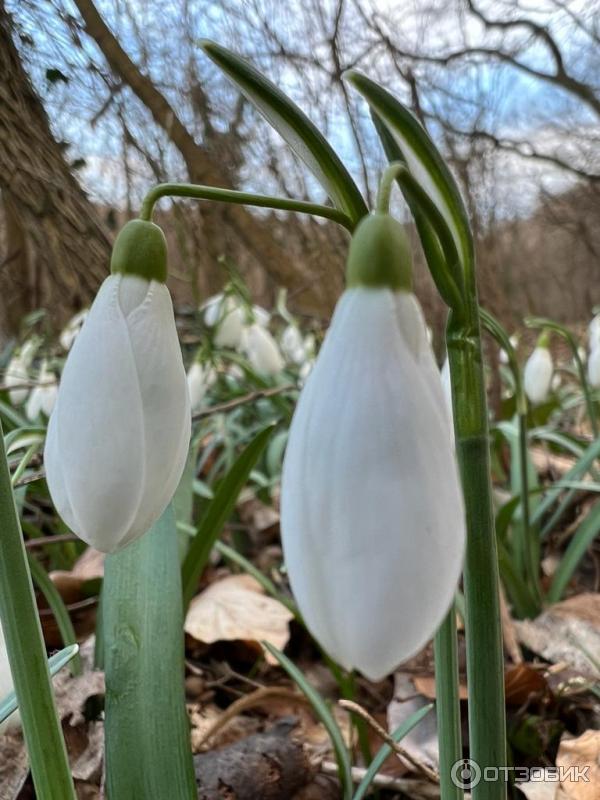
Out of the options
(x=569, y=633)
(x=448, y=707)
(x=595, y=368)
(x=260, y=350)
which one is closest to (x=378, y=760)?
(x=448, y=707)

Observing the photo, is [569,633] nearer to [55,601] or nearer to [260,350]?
[55,601]

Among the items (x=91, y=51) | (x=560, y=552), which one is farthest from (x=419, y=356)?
(x=560, y=552)

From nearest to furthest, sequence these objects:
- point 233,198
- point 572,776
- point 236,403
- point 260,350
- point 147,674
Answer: point 233,198 < point 147,674 < point 572,776 < point 236,403 < point 260,350

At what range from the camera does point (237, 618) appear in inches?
58.1

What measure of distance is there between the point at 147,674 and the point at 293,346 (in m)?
2.98

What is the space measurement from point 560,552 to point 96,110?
1.72 meters

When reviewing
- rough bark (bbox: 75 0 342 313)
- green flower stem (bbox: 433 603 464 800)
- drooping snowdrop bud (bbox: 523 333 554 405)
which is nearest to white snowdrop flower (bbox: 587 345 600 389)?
drooping snowdrop bud (bbox: 523 333 554 405)

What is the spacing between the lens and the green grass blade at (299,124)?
22.5 inches

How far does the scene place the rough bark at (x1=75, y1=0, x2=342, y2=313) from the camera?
226cm

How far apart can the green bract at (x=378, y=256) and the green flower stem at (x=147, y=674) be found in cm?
56

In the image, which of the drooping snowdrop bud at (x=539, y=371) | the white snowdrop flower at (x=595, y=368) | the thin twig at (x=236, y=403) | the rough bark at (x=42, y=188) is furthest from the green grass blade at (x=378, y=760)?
the white snowdrop flower at (x=595, y=368)

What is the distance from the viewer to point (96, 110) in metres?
1.91

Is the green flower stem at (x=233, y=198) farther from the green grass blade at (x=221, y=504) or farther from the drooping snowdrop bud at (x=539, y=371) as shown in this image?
the drooping snowdrop bud at (x=539, y=371)

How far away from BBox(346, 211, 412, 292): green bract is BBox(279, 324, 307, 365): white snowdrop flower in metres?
3.20
